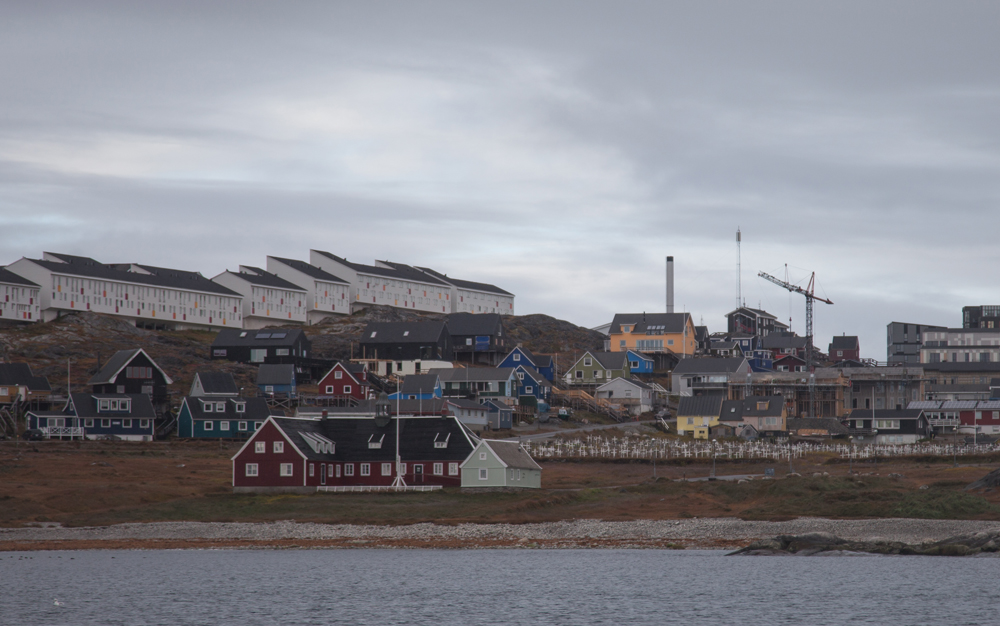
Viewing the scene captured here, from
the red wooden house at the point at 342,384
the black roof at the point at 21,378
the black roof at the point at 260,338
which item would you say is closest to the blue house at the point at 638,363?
the red wooden house at the point at 342,384

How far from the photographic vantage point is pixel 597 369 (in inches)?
5561

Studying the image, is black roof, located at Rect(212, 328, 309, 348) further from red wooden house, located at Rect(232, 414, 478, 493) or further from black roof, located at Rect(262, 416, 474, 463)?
red wooden house, located at Rect(232, 414, 478, 493)

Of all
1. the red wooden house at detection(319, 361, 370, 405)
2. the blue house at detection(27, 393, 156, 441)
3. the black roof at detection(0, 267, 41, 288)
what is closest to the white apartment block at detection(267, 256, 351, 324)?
the black roof at detection(0, 267, 41, 288)

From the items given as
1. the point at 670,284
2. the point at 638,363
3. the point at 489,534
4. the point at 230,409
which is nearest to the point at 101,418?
the point at 230,409

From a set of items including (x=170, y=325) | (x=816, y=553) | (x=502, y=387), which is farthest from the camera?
(x=170, y=325)

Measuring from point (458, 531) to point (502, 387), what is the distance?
6045cm

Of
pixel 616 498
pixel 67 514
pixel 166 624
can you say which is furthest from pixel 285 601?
pixel 616 498

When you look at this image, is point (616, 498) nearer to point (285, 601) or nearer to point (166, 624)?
point (285, 601)

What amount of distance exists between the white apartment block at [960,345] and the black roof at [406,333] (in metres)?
77.3

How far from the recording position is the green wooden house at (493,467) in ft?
247

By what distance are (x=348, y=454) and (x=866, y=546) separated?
33.9 m

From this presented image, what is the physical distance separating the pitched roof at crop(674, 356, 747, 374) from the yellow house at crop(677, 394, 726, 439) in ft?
59.9

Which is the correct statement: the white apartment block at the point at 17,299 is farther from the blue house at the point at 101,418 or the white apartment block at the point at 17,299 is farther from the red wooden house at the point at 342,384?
the red wooden house at the point at 342,384

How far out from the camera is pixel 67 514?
6875cm
